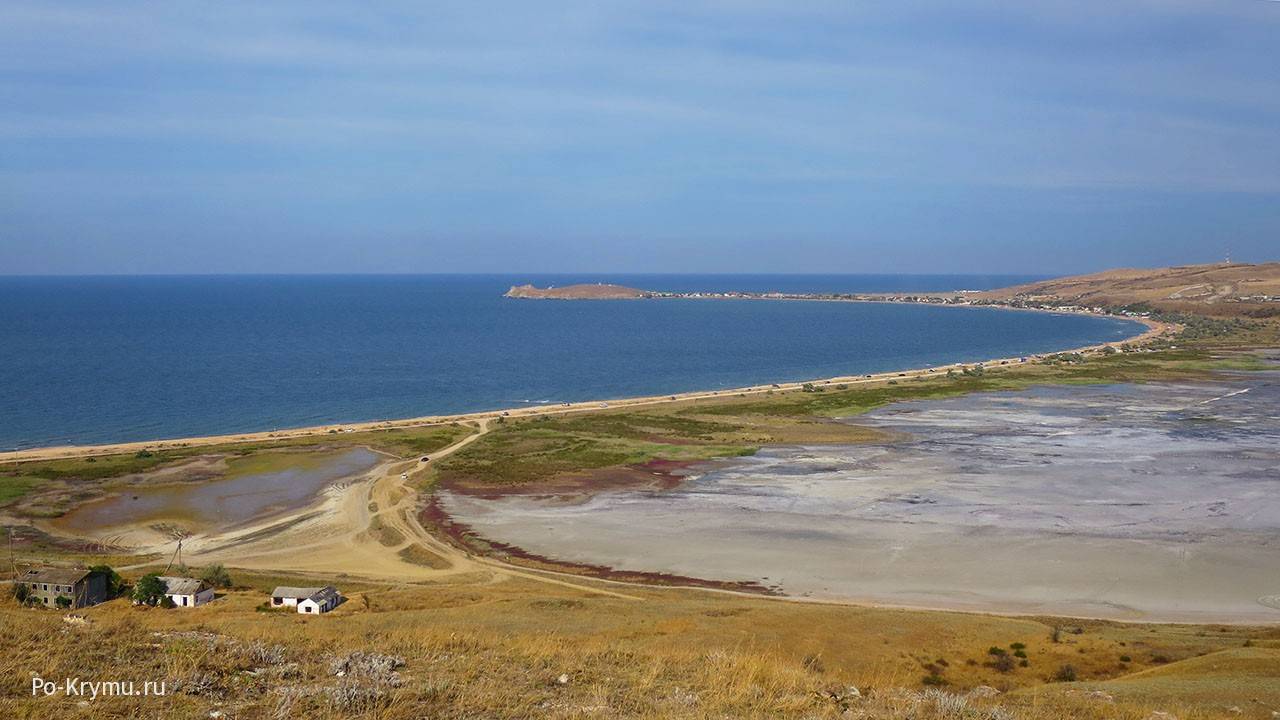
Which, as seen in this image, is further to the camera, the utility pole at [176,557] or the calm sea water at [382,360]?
the calm sea water at [382,360]

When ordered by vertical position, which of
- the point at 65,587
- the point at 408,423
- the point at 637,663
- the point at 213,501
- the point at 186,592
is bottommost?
the point at 213,501

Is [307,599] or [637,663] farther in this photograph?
[307,599]

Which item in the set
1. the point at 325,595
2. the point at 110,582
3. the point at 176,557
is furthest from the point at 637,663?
the point at 176,557

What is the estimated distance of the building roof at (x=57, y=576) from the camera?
28.8 m

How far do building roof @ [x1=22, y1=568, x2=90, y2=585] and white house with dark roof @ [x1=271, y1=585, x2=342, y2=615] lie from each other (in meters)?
6.07

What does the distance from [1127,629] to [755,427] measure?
134ft

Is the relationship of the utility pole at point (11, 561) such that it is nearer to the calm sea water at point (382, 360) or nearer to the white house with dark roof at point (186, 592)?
the white house with dark roof at point (186, 592)

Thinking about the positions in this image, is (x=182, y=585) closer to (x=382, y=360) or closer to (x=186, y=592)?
(x=186, y=592)

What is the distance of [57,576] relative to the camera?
29.3 m

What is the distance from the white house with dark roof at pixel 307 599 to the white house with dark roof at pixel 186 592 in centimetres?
226

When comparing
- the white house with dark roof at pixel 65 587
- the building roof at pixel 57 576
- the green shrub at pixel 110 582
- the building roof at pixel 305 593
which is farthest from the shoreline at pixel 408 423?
the building roof at pixel 305 593

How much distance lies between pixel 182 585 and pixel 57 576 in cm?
389

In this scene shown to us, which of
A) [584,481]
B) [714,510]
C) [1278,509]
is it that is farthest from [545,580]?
[1278,509]

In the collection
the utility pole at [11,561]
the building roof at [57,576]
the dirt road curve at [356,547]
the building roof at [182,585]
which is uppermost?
the building roof at [57,576]
